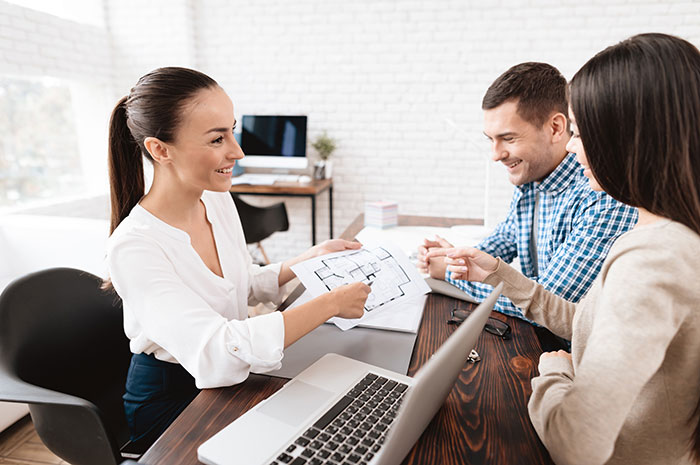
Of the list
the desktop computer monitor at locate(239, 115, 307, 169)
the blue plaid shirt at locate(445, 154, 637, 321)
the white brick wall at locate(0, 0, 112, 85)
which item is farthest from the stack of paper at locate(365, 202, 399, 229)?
the white brick wall at locate(0, 0, 112, 85)

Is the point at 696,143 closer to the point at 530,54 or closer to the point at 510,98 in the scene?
the point at 510,98

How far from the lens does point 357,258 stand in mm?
1226

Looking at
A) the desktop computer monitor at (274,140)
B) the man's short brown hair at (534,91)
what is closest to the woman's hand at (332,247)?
the man's short brown hair at (534,91)

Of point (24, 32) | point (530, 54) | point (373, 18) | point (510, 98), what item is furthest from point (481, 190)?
point (24, 32)

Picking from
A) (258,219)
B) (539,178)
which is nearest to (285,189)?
(258,219)

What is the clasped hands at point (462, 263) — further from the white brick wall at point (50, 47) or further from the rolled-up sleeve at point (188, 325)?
the white brick wall at point (50, 47)

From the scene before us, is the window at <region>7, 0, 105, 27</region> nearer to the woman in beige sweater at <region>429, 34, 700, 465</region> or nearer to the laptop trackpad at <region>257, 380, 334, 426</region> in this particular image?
the laptop trackpad at <region>257, 380, 334, 426</region>

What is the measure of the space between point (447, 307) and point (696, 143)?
0.71m

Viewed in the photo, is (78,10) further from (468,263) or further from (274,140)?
(468,263)

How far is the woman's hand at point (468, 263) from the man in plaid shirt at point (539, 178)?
1.8 inches

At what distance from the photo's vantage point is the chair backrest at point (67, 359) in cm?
90

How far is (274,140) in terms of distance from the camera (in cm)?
401

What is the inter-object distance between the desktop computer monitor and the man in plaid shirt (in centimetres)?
266

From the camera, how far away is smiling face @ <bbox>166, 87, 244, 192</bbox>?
107 centimetres
